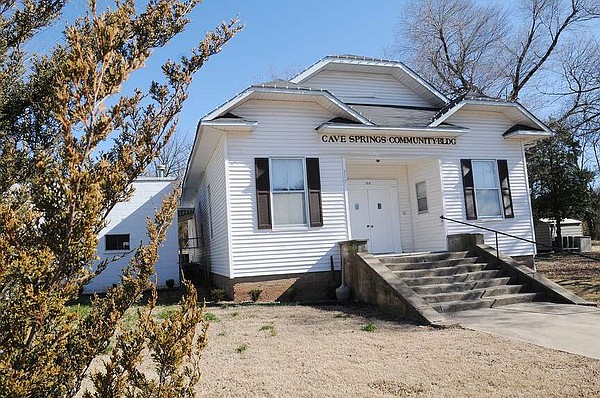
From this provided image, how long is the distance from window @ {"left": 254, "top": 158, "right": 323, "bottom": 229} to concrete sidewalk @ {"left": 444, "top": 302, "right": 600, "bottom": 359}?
14.8 feet

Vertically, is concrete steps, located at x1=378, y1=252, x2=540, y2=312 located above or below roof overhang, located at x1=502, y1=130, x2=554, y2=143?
below

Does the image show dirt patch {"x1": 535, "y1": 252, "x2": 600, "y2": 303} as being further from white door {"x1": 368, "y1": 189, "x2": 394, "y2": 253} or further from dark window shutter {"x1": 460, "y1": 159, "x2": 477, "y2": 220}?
white door {"x1": 368, "y1": 189, "x2": 394, "y2": 253}

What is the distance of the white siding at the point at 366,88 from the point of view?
46.8 feet

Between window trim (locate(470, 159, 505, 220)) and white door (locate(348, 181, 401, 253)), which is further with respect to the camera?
white door (locate(348, 181, 401, 253))

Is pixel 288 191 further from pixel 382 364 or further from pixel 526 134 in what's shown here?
pixel 526 134

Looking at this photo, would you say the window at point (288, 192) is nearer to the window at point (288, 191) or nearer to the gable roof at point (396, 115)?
the window at point (288, 191)

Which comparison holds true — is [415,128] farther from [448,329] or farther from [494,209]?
[448,329]

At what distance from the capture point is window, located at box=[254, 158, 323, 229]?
1165 centimetres

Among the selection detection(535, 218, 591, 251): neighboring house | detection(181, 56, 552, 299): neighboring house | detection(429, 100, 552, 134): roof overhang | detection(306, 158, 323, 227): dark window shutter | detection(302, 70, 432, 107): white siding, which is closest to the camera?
detection(181, 56, 552, 299): neighboring house

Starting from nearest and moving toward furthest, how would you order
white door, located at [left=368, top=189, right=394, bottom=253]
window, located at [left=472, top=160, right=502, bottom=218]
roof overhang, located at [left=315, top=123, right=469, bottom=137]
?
roof overhang, located at [left=315, top=123, right=469, bottom=137] < window, located at [left=472, top=160, right=502, bottom=218] < white door, located at [left=368, top=189, right=394, bottom=253]

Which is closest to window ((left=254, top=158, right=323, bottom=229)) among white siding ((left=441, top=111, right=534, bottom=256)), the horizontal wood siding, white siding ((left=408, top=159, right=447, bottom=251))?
the horizontal wood siding

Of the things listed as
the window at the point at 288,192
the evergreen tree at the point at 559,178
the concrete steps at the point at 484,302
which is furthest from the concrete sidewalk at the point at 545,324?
the evergreen tree at the point at 559,178

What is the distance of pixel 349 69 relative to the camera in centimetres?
1442

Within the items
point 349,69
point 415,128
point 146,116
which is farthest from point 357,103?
point 146,116
